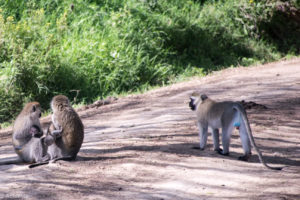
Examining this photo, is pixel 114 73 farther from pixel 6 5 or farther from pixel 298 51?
pixel 298 51

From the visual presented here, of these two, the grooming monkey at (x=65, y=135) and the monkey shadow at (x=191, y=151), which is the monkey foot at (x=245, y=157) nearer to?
the monkey shadow at (x=191, y=151)

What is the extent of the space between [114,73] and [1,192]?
25.0 feet

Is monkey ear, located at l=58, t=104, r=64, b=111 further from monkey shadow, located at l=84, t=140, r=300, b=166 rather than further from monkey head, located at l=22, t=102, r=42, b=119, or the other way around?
monkey shadow, located at l=84, t=140, r=300, b=166

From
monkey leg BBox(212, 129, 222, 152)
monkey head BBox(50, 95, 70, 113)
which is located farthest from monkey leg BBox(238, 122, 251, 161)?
monkey head BBox(50, 95, 70, 113)

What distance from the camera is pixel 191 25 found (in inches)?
609

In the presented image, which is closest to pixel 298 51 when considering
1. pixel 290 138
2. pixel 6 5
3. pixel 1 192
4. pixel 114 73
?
pixel 114 73

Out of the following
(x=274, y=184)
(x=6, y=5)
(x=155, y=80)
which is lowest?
(x=274, y=184)

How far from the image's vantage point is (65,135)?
19.7 ft

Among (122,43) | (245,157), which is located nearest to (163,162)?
(245,157)

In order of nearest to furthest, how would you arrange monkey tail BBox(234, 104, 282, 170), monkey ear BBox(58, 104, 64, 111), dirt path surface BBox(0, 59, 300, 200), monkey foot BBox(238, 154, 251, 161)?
1. dirt path surface BBox(0, 59, 300, 200)
2. monkey tail BBox(234, 104, 282, 170)
3. monkey foot BBox(238, 154, 251, 161)
4. monkey ear BBox(58, 104, 64, 111)

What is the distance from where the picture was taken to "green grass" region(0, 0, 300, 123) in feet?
37.6

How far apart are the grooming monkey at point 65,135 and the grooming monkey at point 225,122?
4.86 ft

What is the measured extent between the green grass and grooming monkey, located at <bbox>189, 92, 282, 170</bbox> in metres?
5.73

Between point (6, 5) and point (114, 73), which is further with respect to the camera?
point (6, 5)
